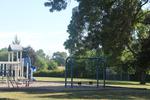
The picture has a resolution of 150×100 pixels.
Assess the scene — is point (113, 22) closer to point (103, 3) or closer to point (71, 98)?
point (103, 3)

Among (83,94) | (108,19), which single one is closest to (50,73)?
(108,19)

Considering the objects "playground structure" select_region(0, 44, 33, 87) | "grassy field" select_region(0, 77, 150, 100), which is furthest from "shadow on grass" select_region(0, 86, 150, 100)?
"playground structure" select_region(0, 44, 33, 87)

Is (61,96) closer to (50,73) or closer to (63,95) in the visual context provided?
(63,95)

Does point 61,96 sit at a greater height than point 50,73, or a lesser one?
lesser

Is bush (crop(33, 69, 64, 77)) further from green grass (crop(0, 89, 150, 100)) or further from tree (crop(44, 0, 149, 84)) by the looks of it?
green grass (crop(0, 89, 150, 100))

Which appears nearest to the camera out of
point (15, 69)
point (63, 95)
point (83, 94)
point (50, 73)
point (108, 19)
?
point (63, 95)

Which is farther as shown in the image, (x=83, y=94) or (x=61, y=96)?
(x=83, y=94)

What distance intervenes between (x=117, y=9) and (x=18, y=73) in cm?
1125

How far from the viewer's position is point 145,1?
37.2 meters

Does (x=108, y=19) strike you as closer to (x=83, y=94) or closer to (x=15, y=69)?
(x=15, y=69)

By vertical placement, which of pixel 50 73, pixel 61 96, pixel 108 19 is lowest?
pixel 61 96

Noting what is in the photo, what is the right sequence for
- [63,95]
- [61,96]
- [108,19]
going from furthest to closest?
[108,19] < [63,95] < [61,96]

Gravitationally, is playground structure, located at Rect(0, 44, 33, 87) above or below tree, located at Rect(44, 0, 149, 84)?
below

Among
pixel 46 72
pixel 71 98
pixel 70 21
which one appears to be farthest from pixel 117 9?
pixel 46 72
